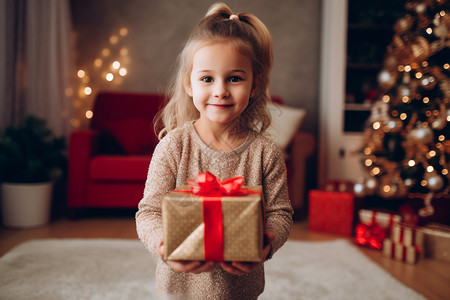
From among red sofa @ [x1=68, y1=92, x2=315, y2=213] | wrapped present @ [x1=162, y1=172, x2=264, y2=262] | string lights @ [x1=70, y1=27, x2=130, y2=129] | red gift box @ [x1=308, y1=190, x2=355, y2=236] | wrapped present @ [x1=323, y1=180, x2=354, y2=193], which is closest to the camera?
wrapped present @ [x1=162, y1=172, x2=264, y2=262]

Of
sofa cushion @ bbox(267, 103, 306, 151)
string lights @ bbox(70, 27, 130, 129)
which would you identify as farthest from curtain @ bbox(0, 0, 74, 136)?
sofa cushion @ bbox(267, 103, 306, 151)

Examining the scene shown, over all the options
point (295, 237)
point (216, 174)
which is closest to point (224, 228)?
point (216, 174)

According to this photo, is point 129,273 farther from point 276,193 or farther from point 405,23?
point 405,23

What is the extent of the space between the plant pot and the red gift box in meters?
1.80

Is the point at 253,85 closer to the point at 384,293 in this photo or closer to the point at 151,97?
the point at 384,293

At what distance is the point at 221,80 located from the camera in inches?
30.1

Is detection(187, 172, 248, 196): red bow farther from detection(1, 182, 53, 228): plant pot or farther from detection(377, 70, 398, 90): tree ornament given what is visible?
detection(377, 70, 398, 90): tree ornament

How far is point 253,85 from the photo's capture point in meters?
0.88

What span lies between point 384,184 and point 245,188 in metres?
2.18

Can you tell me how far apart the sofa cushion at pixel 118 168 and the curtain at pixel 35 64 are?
65 centimetres

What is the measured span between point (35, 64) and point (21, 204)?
1054mm

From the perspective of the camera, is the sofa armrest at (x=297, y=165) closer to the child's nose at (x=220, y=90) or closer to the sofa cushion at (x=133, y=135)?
the sofa cushion at (x=133, y=135)

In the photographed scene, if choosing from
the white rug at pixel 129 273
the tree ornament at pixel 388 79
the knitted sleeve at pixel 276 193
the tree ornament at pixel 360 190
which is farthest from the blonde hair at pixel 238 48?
the tree ornament at pixel 388 79

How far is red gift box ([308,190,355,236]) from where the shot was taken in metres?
2.42
